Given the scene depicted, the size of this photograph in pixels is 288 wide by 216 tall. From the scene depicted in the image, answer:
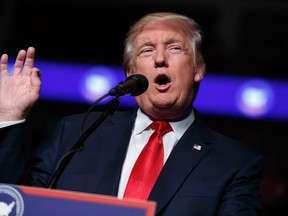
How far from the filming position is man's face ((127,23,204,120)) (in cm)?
217

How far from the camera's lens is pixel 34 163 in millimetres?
2152

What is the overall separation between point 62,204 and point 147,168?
0.59 m

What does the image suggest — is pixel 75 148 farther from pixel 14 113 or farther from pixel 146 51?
pixel 146 51

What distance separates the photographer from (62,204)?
1.50 m

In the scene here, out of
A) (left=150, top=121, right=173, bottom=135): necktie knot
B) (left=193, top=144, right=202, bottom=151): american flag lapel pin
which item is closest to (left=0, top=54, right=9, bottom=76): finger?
(left=150, top=121, right=173, bottom=135): necktie knot

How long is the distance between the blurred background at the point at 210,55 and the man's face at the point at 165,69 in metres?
1.32

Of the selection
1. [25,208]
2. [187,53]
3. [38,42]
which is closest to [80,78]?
[38,42]

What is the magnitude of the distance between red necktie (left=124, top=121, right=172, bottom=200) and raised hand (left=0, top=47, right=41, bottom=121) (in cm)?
40

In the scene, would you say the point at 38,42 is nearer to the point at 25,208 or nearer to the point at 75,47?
the point at 75,47

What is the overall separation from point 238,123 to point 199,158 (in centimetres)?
230

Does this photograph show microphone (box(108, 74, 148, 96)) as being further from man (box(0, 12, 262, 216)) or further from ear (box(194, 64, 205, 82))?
ear (box(194, 64, 205, 82))

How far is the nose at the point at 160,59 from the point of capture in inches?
85.3

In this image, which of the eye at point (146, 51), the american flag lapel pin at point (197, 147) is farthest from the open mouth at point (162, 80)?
the american flag lapel pin at point (197, 147)

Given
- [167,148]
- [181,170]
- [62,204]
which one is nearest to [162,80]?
[167,148]
